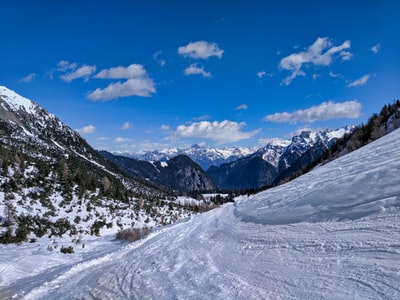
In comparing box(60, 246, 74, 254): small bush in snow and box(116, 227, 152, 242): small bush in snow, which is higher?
box(60, 246, 74, 254): small bush in snow

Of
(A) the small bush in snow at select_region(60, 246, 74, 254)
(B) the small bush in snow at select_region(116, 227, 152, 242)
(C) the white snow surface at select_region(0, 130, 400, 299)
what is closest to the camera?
(C) the white snow surface at select_region(0, 130, 400, 299)

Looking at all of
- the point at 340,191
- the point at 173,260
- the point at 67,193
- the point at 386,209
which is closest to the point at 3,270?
the point at 173,260

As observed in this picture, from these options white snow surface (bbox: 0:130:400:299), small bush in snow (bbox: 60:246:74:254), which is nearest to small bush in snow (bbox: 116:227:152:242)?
small bush in snow (bbox: 60:246:74:254)

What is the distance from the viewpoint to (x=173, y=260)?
11.4m

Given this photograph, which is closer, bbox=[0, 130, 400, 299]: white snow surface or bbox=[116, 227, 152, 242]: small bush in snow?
bbox=[0, 130, 400, 299]: white snow surface

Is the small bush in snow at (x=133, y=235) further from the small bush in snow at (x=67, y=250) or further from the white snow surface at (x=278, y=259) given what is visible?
the white snow surface at (x=278, y=259)

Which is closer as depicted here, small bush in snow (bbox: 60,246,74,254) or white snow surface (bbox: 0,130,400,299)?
white snow surface (bbox: 0,130,400,299)

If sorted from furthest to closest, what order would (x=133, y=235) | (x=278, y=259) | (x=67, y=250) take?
(x=133, y=235)
(x=67, y=250)
(x=278, y=259)

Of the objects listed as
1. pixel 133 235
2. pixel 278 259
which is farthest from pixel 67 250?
pixel 278 259

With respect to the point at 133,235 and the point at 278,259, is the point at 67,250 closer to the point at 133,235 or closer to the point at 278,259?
the point at 133,235

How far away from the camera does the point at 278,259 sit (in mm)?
8172

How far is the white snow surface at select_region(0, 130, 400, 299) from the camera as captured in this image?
6426mm

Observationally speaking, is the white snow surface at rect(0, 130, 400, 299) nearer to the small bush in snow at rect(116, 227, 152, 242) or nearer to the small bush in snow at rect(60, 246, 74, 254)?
the small bush in snow at rect(60, 246, 74, 254)

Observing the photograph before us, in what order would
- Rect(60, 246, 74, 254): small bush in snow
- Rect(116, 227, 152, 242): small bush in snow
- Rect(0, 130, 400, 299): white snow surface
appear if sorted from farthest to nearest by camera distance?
Rect(116, 227, 152, 242): small bush in snow < Rect(60, 246, 74, 254): small bush in snow < Rect(0, 130, 400, 299): white snow surface
